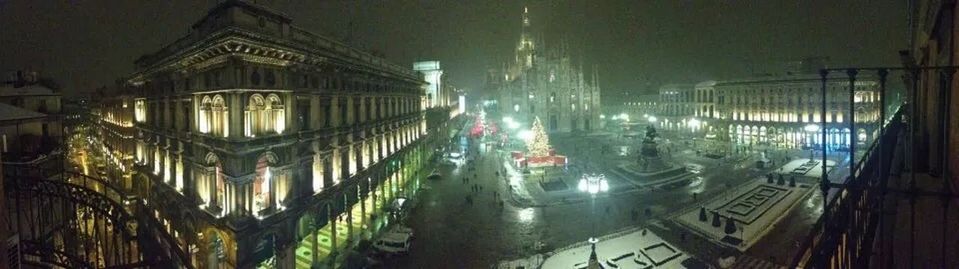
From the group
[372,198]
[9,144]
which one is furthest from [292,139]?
[9,144]

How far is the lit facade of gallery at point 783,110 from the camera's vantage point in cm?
7206

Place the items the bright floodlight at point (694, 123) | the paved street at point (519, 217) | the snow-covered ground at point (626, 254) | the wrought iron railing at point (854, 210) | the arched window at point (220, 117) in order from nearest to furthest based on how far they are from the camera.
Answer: the wrought iron railing at point (854, 210) < the arched window at point (220, 117) < the snow-covered ground at point (626, 254) < the paved street at point (519, 217) < the bright floodlight at point (694, 123)

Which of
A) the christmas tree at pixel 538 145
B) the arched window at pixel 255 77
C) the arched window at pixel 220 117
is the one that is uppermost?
the arched window at pixel 255 77

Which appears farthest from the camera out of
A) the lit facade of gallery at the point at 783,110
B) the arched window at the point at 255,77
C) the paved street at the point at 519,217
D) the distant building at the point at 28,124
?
the lit facade of gallery at the point at 783,110

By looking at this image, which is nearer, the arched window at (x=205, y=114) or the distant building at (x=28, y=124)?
the arched window at (x=205, y=114)

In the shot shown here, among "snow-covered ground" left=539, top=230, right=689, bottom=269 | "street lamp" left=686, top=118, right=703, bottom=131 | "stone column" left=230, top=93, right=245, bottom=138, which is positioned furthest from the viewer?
"street lamp" left=686, top=118, right=703, bottom=131

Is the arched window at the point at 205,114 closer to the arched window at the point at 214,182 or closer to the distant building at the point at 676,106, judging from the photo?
the arched window at the point at 214,182

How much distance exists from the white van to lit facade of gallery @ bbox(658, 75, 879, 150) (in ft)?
199

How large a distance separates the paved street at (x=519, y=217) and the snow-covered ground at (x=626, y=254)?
1.20 meters

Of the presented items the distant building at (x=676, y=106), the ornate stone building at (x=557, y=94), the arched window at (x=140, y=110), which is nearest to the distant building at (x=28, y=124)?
the arched window at (x=140, y=110)

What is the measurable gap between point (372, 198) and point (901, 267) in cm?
3049

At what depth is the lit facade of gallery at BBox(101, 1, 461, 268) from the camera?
19.9 meters

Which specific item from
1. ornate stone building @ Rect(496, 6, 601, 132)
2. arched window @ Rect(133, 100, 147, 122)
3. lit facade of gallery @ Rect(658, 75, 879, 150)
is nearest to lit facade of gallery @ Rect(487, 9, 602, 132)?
ornate stone building @ Rect(496, 6, 601, 132)

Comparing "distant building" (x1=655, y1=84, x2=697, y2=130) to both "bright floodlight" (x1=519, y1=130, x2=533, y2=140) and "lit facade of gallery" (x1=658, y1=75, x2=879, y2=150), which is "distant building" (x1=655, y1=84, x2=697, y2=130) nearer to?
"lit facade of gallery" (x1=658, y1=75, x2=879, y2=150)
